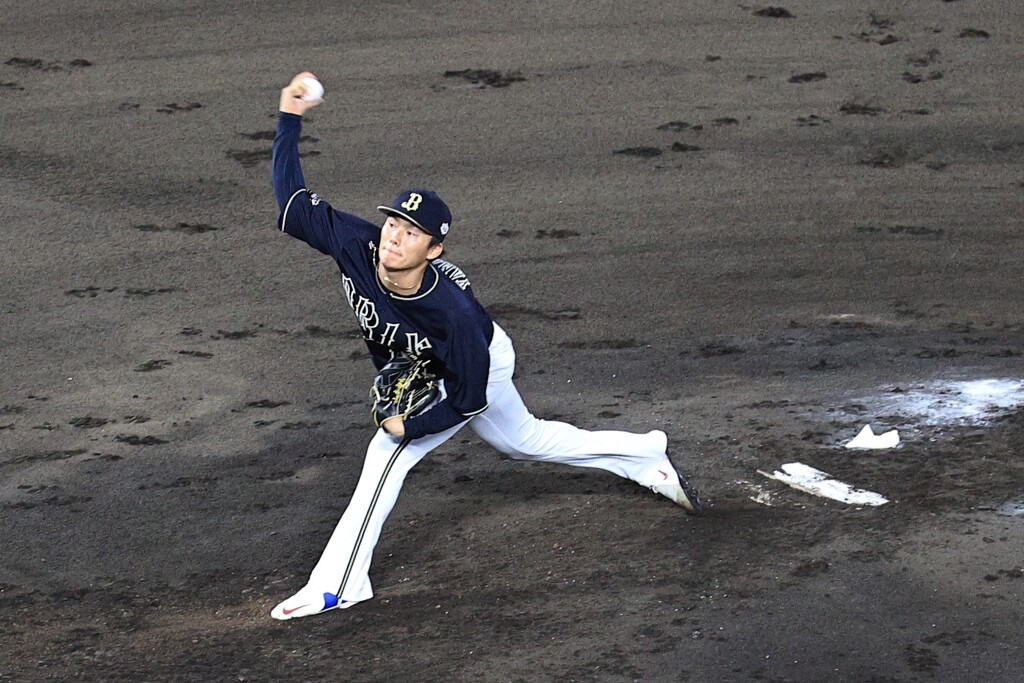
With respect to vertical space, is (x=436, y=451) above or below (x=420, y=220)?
below

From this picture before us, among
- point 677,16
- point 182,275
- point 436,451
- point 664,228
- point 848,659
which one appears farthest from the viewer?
point 677,16

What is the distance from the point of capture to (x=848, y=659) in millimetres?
4676

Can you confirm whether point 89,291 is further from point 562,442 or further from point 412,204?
point 412,204

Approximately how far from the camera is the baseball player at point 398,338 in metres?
4.82

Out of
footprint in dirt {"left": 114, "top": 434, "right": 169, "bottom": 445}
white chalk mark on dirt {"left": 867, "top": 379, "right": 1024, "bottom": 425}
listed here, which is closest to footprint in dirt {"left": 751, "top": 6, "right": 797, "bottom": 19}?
white chalk mark on dirt {"left": 867, "top": 379, "right": 1024, "bottom": 425}

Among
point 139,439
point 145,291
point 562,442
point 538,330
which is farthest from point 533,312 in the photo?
point 562,442

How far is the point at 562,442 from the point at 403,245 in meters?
1.23

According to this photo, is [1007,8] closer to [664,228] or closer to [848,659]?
[664,228]

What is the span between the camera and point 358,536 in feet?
16.6

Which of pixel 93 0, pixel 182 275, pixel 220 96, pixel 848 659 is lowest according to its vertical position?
pixel 848 659

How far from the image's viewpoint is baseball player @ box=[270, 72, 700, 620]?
482 cm

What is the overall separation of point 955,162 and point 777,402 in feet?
12.8

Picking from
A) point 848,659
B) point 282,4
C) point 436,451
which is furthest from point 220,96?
point 848,659

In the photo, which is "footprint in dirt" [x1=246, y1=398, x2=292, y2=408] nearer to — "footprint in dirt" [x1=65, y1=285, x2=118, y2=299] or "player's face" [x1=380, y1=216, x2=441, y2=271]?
"footprint in dirt" [x1=65, y1=285, x2=118, y2=299]
